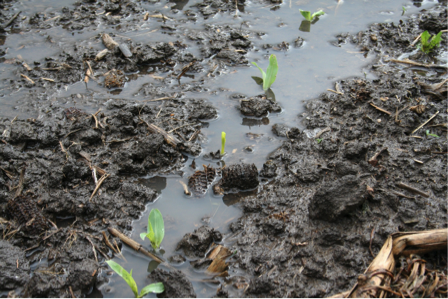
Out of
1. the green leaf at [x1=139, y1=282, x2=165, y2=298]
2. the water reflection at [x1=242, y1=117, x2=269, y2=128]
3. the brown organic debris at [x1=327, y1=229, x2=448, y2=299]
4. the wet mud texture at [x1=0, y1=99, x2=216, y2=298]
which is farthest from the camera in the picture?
the water reflection at [x1=242, y1=117, x2=269, y2=128]

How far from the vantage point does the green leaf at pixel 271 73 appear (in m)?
4.27

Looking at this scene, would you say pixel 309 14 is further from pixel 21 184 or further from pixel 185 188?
pixel 21 184

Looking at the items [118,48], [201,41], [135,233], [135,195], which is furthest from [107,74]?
[135,233]

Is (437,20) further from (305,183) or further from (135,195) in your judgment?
(135,195)

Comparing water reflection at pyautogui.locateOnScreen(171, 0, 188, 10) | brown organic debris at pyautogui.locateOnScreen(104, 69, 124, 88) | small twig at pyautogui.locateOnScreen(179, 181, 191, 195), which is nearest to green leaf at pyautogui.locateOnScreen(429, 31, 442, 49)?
water reflection at pyautogui.locateOnScreen(171, 0, 188, 10)

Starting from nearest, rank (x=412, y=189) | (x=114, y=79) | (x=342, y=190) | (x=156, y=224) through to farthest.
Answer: (x=156, y=224)
(x=342, y=190)
(x=412, y=189)
(x=114, y=79)

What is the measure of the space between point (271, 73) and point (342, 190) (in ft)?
6.82

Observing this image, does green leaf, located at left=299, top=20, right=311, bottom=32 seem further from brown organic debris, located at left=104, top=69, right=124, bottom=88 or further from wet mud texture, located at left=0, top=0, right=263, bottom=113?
brown organic debris, located at left=104, top=69, right=124, bottom=88

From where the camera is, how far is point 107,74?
15.2 ft

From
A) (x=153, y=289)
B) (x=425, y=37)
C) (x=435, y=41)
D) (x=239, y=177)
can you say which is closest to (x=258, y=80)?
(x=239, y=177)

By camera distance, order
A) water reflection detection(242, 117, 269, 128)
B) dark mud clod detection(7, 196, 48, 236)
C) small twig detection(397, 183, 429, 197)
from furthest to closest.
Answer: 1. water reflection detection(242, 117, 269, 128)
2. small twig detection(397, 183, 429, 197)
3. dark mud clod detection(7, 196, 48, 236)

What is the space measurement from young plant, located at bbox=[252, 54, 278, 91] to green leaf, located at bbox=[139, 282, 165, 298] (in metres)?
2.93

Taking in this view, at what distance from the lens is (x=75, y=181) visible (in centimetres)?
330

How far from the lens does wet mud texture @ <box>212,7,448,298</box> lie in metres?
2.65
